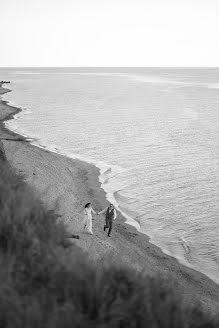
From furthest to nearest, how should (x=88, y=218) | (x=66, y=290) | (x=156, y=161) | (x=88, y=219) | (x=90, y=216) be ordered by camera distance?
1. (x=156, y=161)
2. (x=88, y=219)
3. (x=88, y=218)
4. (x=90, y=216)
5. (x=66, y=290)

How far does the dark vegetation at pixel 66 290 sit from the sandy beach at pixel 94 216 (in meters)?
1.72

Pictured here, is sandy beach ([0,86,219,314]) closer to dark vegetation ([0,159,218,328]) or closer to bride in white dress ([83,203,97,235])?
bride in white dress ([83,203,97,235])

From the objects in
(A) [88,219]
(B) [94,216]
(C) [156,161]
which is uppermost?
(A) [88,219]

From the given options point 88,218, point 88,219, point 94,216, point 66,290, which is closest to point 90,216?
point 88,218

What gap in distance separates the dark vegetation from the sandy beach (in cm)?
172

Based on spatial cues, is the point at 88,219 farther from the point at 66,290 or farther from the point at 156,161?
the point at 156,161

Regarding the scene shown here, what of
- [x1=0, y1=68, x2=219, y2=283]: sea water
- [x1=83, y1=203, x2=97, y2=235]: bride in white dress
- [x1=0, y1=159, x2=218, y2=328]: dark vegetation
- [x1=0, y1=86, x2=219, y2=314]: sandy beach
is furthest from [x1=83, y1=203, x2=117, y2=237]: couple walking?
[x1=0, y1=159, x2=218, y2=328]: dark vegetation

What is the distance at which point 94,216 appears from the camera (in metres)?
22.9

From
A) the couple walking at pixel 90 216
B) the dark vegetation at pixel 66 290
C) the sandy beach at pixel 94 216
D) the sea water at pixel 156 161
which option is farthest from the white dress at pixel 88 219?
the dark vegetation at pixel 66 290

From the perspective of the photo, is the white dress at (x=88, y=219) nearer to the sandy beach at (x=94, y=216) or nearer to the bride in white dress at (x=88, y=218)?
the bride in white dress at (x=88, y=218)

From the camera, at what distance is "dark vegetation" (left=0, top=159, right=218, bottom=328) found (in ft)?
18.5

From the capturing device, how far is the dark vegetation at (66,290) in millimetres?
5652

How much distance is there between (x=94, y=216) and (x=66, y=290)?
1675cm

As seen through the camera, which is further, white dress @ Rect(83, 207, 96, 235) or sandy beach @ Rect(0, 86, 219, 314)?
white dress @ Rect(83, 207, 96, 235)
